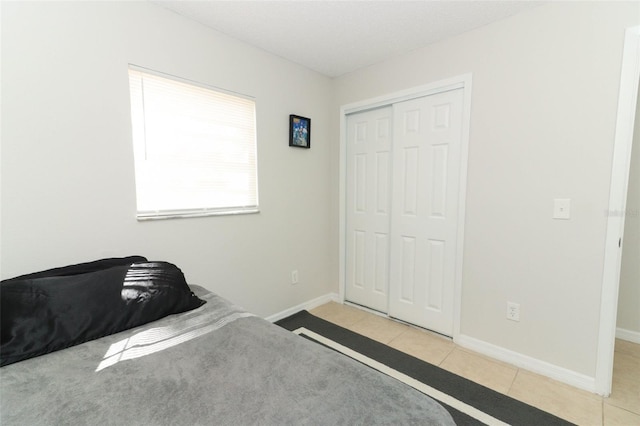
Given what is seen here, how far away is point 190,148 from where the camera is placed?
6.49ft

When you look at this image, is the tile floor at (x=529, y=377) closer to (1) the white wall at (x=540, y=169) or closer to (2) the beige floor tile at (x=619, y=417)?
(2) the beige floor tile at (x=619, y=417)

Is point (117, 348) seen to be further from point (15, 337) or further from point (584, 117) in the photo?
point (584, 117)

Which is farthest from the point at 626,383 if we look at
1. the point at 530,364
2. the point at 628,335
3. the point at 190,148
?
the point at 190,148

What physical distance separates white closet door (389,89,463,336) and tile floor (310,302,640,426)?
0.20 metres

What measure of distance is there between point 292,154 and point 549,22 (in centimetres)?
205

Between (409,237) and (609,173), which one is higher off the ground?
(609,173)

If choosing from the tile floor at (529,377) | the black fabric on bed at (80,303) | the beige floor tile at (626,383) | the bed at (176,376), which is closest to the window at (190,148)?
the black fabric on bed at (80,303)

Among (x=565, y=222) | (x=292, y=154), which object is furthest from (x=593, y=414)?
(x=292, y=154)

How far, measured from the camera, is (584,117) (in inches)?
65.8

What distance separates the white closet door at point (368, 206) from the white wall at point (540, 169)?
28.2 inches

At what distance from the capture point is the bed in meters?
0.80

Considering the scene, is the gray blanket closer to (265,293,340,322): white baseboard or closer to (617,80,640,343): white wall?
(265,293,340,322): white baseboard

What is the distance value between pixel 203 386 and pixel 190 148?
1.59m

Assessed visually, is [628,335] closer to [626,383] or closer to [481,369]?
[626,383]
